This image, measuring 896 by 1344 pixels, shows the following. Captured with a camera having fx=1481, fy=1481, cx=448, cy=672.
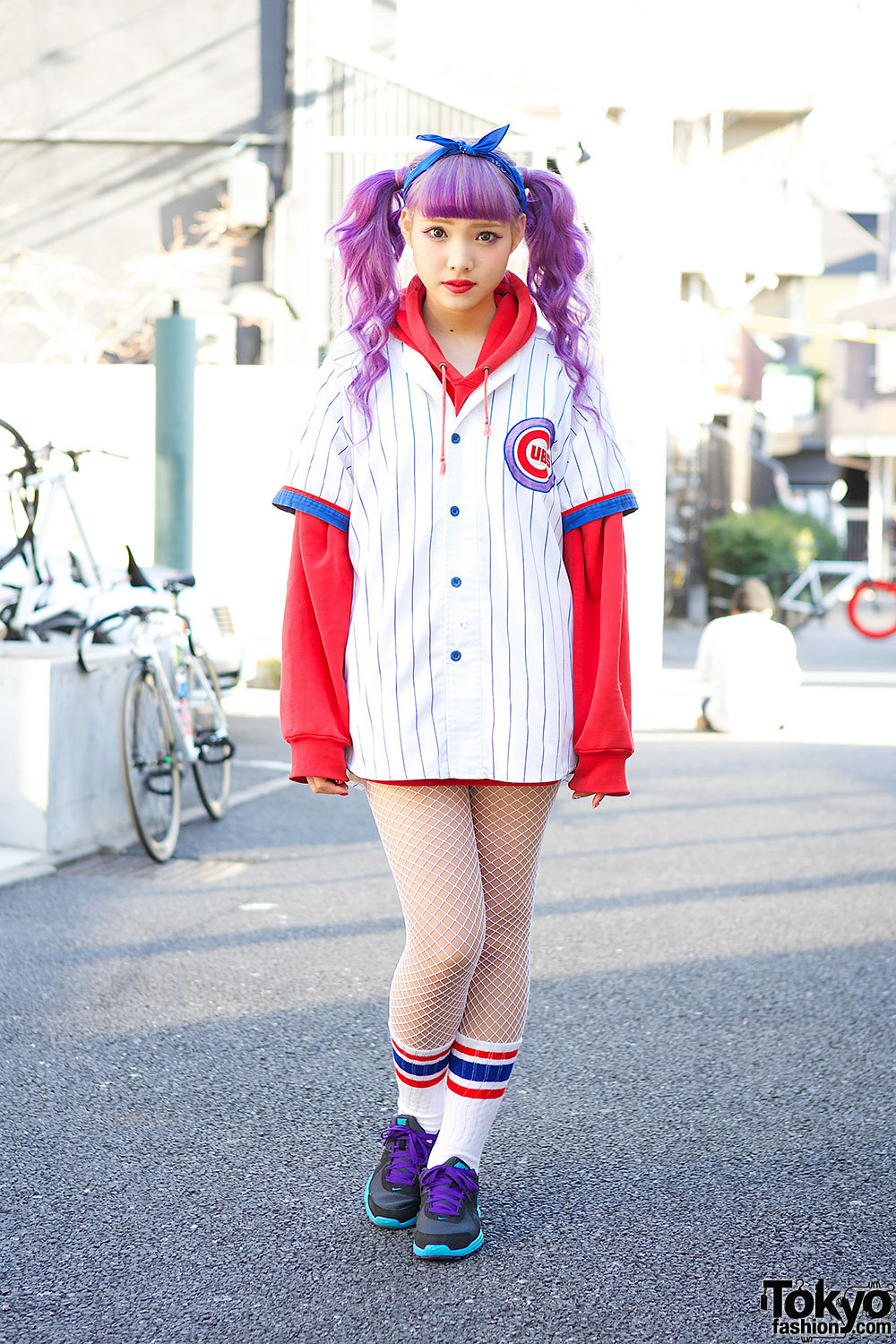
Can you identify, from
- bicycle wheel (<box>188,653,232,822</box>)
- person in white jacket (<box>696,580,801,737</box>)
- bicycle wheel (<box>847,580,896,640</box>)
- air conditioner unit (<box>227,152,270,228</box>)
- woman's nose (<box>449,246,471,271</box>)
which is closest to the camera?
woman's nose (<box>449,246,471,271</box>)

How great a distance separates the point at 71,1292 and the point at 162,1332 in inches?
8.5

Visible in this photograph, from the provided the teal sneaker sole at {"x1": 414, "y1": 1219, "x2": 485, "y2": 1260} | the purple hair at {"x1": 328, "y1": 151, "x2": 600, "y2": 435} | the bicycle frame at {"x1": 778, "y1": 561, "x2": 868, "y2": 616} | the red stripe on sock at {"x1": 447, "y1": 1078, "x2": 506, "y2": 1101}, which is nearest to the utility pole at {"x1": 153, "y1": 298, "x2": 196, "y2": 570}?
the purple hair at {"x1": 328, "y1": 151, "x2": 600, "y2": 435}

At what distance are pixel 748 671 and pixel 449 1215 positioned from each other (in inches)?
284

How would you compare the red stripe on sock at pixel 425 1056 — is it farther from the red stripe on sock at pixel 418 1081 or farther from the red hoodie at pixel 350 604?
the red hoodie at pixel 350 604

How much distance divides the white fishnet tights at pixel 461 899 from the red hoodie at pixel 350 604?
7 cm

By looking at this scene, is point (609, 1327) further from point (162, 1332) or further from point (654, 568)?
point (654, 568)

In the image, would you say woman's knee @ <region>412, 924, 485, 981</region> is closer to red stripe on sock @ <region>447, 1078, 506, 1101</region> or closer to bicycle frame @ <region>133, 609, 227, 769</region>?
red stripe on sock @ <region>447, 1078, 506, 1101</region>

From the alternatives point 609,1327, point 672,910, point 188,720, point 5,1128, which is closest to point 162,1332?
point 609,1327

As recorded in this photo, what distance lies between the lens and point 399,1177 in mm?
2641

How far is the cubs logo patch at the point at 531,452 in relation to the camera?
243cm

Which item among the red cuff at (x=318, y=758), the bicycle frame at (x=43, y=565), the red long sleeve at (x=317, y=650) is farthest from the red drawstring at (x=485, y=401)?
the bicycle frame at (x=43, y=565)

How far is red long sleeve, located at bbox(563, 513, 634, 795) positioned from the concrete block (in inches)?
134

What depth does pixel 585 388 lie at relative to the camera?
2.55 m

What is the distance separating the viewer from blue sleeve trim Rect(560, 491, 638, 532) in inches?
98.0
